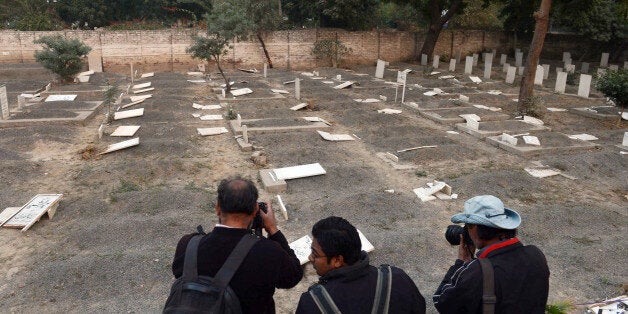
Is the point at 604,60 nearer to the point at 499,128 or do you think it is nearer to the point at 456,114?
the point at 456,114

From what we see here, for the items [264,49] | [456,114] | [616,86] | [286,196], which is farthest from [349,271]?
[264,49]

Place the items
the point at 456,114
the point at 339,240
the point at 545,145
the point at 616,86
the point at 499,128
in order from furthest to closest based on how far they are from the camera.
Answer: the point at 456,114 → the point at 616,86 → the point at 499,128 → the point at 545,145 → the point at 339,240

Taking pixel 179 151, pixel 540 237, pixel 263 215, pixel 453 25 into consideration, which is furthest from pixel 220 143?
pixel 453 25

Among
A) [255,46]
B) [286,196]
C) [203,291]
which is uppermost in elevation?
[255,46]

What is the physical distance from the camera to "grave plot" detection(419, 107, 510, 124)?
1337 cm

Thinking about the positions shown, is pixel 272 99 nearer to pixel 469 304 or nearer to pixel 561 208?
pixel 561 208

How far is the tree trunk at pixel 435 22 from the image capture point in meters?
24.3

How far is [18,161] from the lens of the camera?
9.10 metres

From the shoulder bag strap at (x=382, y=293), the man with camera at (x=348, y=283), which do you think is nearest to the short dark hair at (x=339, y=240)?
the man with camera at (x=348, y=283)

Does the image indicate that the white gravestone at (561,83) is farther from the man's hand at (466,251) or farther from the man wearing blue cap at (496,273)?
the man wearing blue cap at (496,273)

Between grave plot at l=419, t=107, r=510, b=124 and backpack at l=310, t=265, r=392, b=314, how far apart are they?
1153 cm

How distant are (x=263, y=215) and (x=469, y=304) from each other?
1.36 metres

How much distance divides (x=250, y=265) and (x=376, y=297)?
69cm

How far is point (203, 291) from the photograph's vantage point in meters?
2.32
